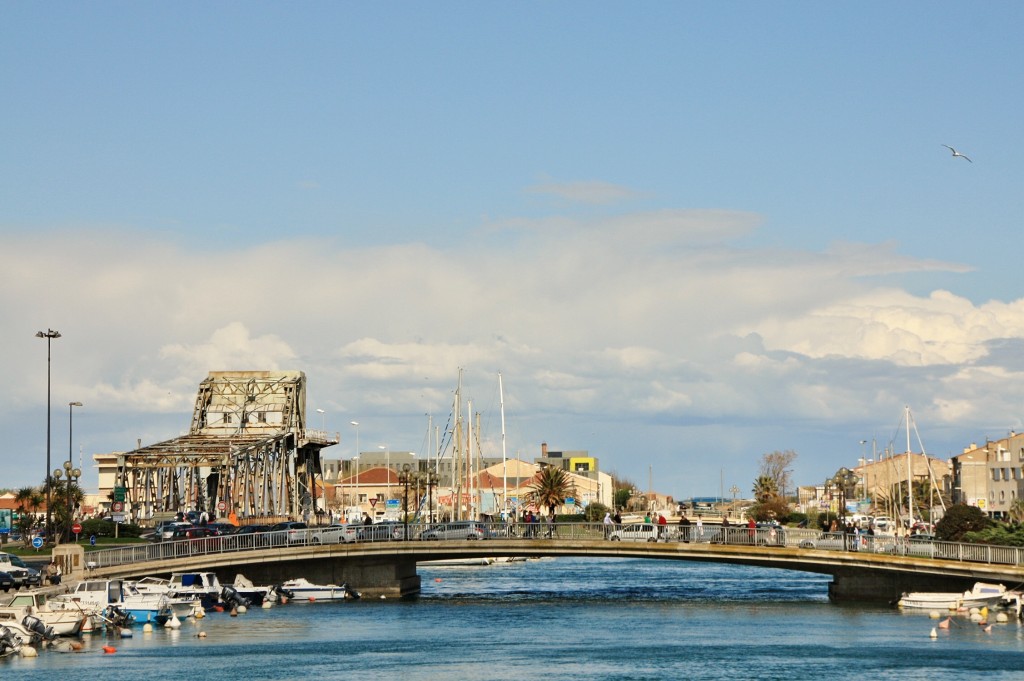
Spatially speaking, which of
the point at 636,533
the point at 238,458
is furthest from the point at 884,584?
the point at 238,458

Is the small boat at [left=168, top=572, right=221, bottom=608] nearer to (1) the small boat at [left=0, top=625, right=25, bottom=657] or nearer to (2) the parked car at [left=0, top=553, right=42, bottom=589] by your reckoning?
(2) the parked car at [left=0, top=553, right=42, bottom=589]

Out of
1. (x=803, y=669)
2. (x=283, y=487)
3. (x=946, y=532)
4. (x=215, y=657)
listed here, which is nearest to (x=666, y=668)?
(x=803, y=669)

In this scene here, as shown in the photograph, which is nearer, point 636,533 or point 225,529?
point 636,533

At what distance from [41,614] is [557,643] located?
886 inches

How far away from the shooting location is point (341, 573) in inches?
3366

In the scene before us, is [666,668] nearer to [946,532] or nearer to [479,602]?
[479,602]

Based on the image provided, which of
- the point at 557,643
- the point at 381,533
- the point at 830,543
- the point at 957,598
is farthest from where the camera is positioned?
the point at 381,533

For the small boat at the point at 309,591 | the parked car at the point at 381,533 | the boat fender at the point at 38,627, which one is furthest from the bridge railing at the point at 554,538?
the boat fender at the point at 38,627

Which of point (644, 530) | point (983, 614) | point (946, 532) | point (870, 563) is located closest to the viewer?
point (983, 614)

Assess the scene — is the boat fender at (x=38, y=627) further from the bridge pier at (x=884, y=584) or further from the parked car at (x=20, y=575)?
the bridge pier at (x=884, y=584)

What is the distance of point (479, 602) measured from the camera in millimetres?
88312

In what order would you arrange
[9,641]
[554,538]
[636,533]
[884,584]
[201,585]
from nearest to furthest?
[9,641], [884,584], [201,585], [554,538], [636,533]

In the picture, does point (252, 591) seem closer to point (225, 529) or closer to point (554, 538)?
point (554, 538)

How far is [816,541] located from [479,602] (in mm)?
21221
